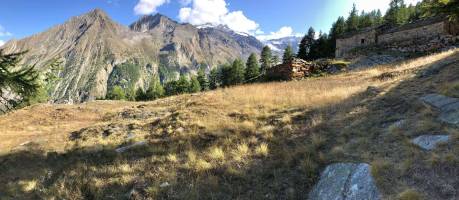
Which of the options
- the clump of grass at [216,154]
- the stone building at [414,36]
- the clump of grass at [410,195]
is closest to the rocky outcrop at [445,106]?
the clump of grass at [410,195]

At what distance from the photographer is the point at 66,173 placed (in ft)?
34.4

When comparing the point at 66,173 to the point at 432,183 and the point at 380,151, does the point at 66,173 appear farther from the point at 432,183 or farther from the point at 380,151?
the point at 432,183

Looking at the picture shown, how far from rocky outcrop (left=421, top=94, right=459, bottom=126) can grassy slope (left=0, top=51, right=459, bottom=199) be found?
0.29 meters

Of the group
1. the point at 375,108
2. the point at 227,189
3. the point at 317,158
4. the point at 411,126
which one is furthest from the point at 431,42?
the point at 227,189

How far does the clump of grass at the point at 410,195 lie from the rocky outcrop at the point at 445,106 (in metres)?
3.58

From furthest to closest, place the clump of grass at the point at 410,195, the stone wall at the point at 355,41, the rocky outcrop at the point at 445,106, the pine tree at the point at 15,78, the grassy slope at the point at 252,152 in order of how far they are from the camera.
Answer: the stone wall at the point at 355,41 → the pine tree at the point at 15,78 → the rocky outcrop at the point at 445,106 → the grassy slope at the point at 252,152 → the clump of grass at the point at 410,195

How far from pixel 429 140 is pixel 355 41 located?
37832mm

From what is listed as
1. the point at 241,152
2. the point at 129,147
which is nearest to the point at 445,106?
the point at 241,152

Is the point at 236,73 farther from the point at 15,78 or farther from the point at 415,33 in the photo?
the point at 15,78

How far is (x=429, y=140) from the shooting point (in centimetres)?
787

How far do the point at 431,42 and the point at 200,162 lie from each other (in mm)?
29441

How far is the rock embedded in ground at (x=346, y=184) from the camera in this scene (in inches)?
256

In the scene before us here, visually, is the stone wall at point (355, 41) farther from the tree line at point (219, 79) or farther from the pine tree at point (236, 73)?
the pine tree at point (236, 73)

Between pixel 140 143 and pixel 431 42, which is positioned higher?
pixel 431 42
